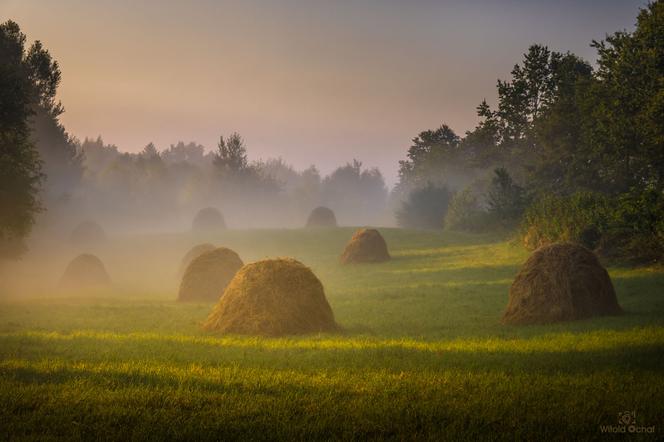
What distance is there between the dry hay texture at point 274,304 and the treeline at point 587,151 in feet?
58.3

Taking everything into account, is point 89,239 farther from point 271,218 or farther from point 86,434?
point 86,434

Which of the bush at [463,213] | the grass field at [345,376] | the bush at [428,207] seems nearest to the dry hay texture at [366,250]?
the grass field at [345,376]

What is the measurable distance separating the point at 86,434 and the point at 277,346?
7.86 meters

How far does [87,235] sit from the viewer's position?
73.2 m

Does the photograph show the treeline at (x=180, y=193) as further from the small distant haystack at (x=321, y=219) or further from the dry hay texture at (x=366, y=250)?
the dry hay texture at (x=366, y=250)

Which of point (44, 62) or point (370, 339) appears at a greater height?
point (44, 62)

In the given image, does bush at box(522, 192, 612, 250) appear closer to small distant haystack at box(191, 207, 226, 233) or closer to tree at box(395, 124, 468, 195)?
small distant haystack at box(191, 207, 226, 233)

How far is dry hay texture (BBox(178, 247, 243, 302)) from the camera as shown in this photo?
31.1 metres

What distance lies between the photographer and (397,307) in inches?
965

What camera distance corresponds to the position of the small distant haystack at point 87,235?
7219 centimetres

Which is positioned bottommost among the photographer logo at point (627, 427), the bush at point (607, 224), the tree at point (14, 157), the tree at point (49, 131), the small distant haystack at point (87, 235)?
the photographer logo at point (627, 427)

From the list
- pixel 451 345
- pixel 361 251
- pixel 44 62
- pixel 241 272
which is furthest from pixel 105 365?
pixel 44 62

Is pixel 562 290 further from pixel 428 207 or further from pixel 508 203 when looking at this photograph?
pixel 428 207

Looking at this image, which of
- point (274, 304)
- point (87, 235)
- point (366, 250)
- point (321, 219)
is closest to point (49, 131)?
point (87, 235)
